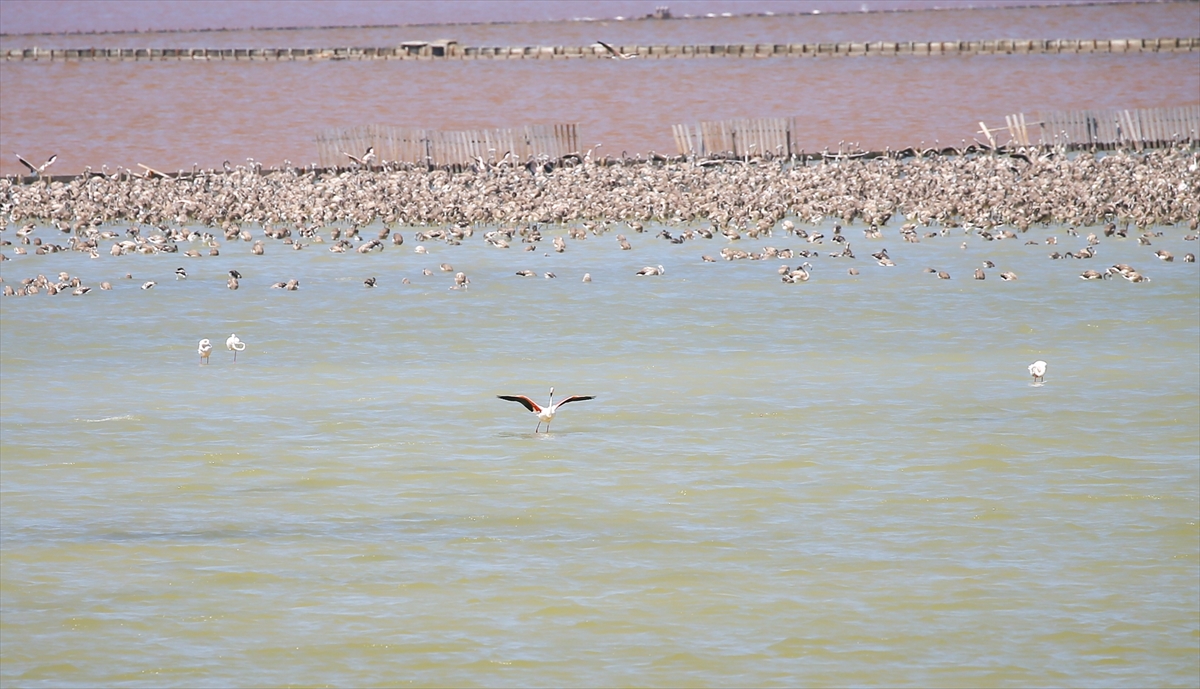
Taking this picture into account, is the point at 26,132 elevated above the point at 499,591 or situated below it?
above

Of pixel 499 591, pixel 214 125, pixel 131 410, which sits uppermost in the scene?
pixel 214 125

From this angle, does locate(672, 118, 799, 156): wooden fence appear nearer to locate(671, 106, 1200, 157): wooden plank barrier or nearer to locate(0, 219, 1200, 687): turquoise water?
locate(671, 106, 1200, 157): wooden plank barrier

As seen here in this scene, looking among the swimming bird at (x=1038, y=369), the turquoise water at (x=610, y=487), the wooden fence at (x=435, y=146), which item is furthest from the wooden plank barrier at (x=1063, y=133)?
the swimming bird at (x=1038, y=369)

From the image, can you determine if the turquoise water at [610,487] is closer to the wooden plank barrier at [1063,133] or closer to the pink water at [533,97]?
the wooden plank barrier at [1063,133]

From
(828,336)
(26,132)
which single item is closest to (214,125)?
(26,132)

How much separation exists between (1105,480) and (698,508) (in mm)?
3288

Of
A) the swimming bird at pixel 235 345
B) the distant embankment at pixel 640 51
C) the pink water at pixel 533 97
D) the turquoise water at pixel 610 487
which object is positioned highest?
the distant embankment at pixel 640 51

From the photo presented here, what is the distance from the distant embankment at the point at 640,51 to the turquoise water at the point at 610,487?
61783 mm

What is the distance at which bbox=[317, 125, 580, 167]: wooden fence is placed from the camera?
3756cm

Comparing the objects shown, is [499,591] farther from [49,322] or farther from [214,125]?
[214,125]

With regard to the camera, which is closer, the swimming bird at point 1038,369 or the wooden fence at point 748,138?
the swimming bird at point 1038,369

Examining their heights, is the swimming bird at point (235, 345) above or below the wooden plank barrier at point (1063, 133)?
below

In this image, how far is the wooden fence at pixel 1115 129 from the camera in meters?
40.9

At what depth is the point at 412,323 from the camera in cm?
2109
